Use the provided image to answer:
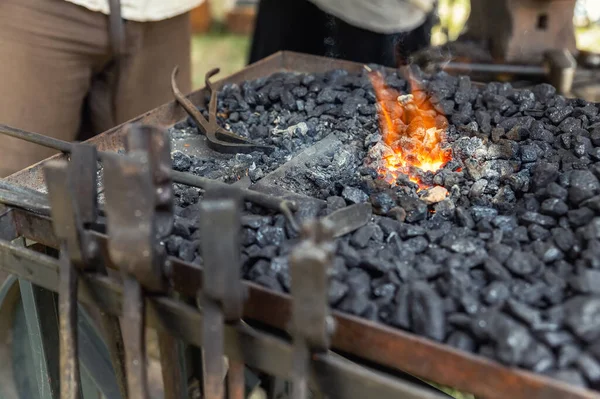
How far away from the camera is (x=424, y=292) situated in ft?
2.88

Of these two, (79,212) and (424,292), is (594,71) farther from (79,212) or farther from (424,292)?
(79,212)

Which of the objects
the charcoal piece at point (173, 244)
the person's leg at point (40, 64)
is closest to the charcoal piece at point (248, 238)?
the charcoal piece at point (173, 244)

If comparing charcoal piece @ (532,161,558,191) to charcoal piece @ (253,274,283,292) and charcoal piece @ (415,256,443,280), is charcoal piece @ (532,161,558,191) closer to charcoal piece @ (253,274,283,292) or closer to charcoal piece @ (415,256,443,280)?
charcoal piece @ (415,256,443,280)

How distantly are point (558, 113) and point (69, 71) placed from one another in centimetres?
144

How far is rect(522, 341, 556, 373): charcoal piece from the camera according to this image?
0.77 metres

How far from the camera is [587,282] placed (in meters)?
0.86

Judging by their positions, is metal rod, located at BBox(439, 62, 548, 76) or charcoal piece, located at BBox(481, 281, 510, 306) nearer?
charcoal piece, located at BBox(481, 281, 510, 306)

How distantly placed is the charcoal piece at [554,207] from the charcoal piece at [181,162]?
2.48ft

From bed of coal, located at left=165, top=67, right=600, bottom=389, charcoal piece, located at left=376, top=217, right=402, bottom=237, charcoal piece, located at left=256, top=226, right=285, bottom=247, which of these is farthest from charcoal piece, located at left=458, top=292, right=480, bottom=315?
charcoal piece, located at left=256, top=226, right=285, bottom=247

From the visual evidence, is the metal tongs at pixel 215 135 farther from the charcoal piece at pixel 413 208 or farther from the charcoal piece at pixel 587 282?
the charcoal piece at pixel 587 282

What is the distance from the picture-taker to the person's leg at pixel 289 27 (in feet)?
8.46

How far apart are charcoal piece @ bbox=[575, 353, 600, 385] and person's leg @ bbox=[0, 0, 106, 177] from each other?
160 cm

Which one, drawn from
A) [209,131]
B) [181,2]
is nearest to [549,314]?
[209,131]

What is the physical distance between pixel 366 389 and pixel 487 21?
6.82 feet
